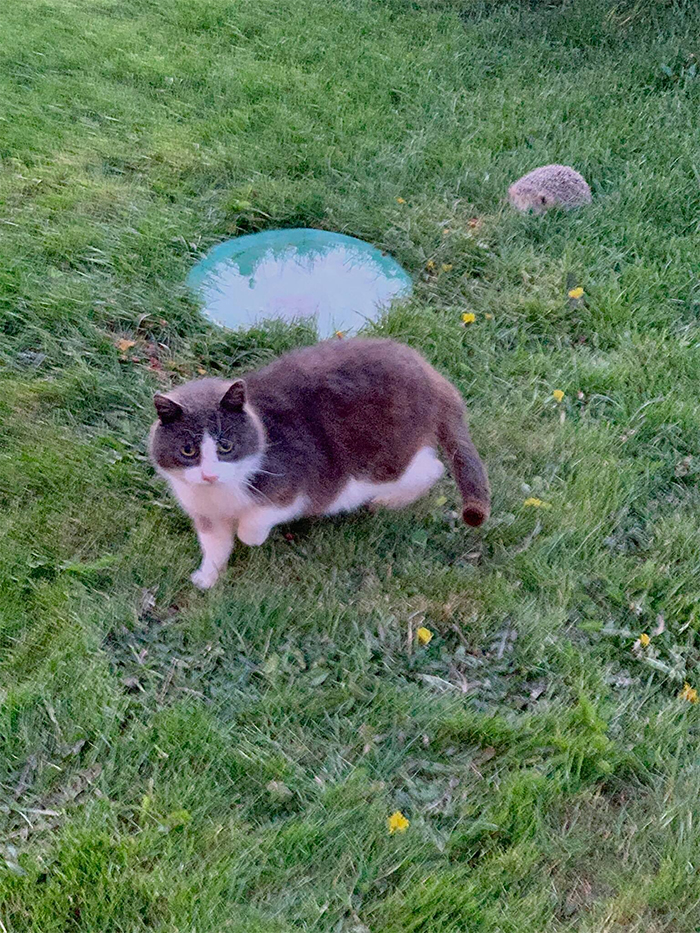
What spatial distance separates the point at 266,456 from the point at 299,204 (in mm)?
2280

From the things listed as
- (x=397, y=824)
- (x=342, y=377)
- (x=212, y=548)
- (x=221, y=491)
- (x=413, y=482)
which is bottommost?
(x=397, y=824)

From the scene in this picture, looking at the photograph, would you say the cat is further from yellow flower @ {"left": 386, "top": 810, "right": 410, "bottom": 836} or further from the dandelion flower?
yellow flower @ {"left": 386, "top": 810, "right": 410, "bottom": 836}

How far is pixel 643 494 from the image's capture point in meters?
3.11

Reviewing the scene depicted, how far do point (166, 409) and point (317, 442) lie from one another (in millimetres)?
546

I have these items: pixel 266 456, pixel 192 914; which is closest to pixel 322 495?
pixel 266 456

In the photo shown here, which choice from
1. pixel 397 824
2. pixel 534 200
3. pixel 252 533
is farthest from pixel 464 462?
pixel 534 200

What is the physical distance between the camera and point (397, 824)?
6.79 ft

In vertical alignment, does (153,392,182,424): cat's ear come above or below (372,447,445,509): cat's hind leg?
above

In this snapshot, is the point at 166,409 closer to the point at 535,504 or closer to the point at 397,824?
the point at 397,824

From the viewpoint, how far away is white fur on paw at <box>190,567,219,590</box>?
104 inches

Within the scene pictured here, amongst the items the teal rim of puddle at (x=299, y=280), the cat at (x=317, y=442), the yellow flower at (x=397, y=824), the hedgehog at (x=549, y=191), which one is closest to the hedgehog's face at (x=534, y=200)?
the hedgehog at (x=549, y=191)

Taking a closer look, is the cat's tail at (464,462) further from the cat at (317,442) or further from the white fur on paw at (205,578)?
the white fur on paw at (205,578)

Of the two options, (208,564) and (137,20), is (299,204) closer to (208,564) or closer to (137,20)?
(208,564)

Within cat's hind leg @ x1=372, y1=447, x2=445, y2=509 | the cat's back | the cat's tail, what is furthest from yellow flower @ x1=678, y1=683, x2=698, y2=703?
the cat's back
